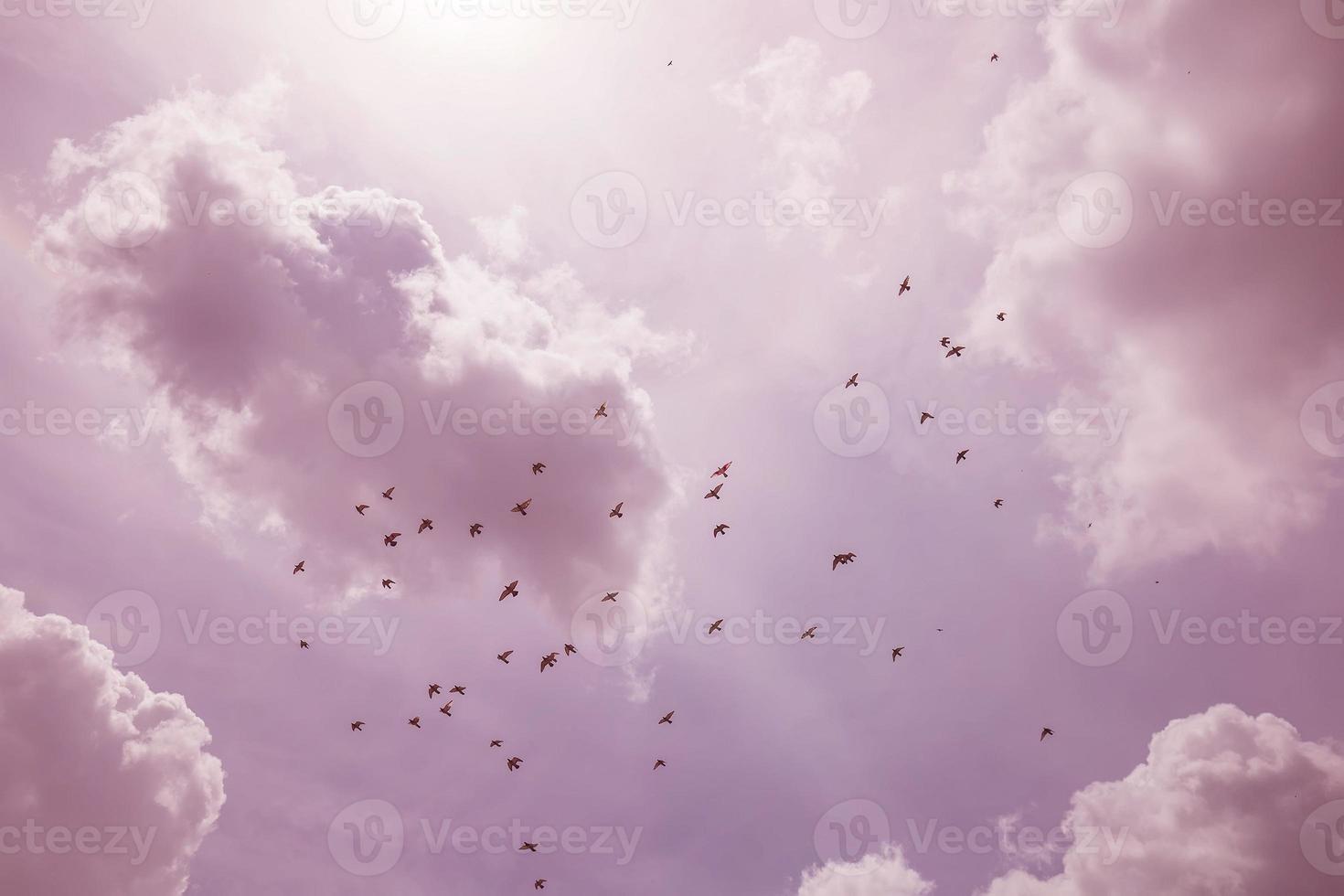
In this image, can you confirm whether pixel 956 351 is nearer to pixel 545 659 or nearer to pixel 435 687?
pixel 545 659

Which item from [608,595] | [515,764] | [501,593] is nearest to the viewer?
[501,593]

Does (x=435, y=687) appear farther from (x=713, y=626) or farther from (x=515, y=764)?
(x=713, y=626)

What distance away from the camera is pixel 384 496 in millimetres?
61781

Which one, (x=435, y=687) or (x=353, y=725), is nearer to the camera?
(x=435, y=687)

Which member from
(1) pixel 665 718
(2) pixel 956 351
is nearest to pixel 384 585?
(1) pixel 665 718

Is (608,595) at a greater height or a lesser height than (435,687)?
greater

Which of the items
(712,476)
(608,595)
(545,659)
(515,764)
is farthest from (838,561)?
(515,764)

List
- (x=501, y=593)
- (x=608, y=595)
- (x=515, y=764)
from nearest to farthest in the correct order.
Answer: (x=501, y=593)
(x=608, y=595)
(x=515, y=764)

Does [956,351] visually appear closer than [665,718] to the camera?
Yes

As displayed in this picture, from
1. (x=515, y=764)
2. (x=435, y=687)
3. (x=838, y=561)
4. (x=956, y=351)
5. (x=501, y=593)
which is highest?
(x=956, y=351)

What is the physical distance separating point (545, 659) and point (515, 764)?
14.9 m

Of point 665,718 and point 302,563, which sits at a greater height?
point 302,563

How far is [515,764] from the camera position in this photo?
228ft

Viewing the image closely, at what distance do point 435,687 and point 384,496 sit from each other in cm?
1933
